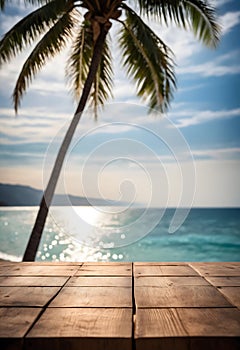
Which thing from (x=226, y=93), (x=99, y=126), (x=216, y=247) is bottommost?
(x=216, y=247)

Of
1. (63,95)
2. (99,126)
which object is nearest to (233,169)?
(63,95)

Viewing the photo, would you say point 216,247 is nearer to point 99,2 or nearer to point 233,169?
point 233,169

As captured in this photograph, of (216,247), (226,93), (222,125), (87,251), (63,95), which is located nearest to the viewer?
(63,95)

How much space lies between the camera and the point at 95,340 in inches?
36.4

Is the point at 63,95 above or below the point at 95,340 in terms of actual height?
above

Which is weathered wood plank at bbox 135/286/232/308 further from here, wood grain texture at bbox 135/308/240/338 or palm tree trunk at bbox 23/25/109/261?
palm tree trunk at bbox 23/25/109/261

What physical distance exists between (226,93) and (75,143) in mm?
26225

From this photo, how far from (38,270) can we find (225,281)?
82cm

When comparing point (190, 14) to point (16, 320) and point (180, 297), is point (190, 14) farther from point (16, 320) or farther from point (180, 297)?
point (16, 320)

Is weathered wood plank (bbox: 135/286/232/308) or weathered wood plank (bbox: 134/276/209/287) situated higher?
weathered wood plank (bbox: 135/286/232/308)

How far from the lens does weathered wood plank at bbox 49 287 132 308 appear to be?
48.7 inches

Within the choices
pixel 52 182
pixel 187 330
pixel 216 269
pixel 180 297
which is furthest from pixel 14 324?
pixel 52 182

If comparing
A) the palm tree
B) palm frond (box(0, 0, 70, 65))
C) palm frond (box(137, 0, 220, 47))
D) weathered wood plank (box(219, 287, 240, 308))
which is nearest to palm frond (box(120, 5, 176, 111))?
the palm tree

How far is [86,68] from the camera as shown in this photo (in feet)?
23.4
